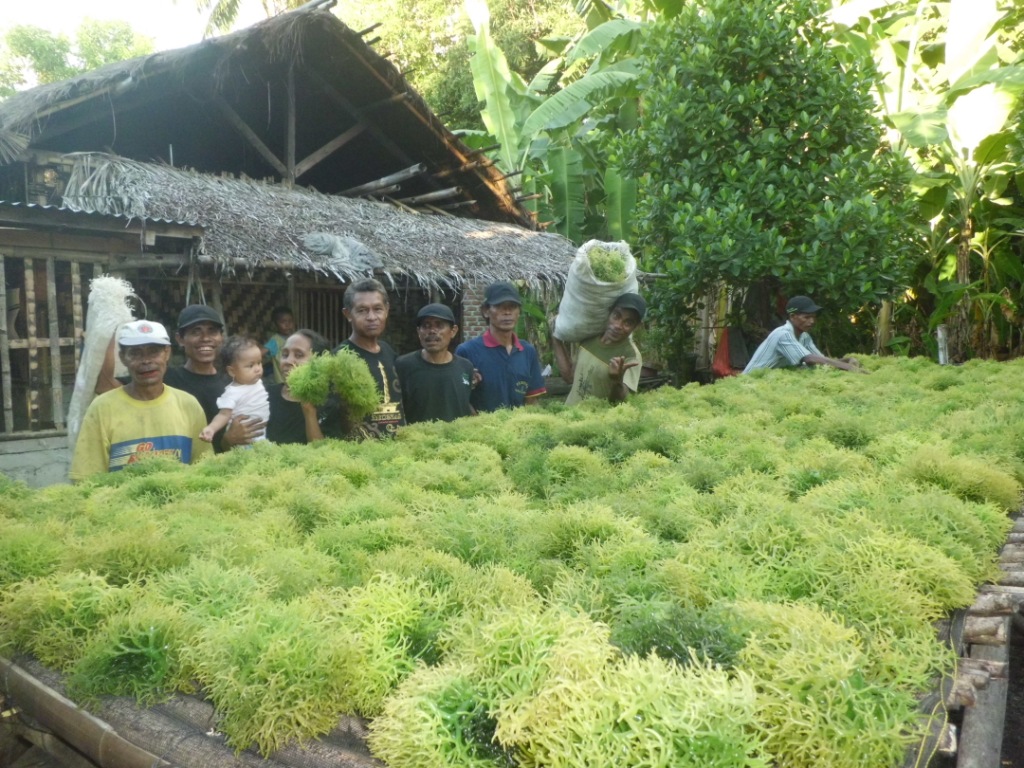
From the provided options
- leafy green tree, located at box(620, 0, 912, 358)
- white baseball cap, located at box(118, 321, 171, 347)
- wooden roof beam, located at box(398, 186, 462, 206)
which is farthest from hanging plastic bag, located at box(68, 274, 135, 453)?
wooden roof beam, located at box(398, 186, 462, 206)

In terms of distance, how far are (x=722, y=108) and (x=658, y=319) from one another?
8.72 feet

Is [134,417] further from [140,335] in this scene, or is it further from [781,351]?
[781,351]

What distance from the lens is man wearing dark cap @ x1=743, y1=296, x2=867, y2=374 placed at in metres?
7.30

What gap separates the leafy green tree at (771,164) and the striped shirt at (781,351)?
1.82 m

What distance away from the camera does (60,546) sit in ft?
8.16

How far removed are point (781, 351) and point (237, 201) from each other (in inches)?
222

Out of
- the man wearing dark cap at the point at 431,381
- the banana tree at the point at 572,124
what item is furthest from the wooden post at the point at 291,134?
the man wearing dark cap at the point at 431,381

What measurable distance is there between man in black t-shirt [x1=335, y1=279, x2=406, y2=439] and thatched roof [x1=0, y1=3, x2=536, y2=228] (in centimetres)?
502

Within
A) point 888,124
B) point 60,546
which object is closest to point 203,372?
point 60,546

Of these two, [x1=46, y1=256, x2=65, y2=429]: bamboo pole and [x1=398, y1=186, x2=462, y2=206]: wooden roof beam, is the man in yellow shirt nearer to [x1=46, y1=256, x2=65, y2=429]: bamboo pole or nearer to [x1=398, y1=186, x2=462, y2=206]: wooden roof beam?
[x1=46, y1=256, x2=65, y2=429]: bamboo pole

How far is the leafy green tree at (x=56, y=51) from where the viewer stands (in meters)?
26.0

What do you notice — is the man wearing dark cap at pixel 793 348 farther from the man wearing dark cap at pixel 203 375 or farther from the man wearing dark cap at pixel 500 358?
the man wearing dark cap at pixel 203 375

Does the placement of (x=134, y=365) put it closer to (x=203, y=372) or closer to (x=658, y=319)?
(x=203, y=372)

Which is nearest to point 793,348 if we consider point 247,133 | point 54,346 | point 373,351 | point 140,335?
point 373,351
